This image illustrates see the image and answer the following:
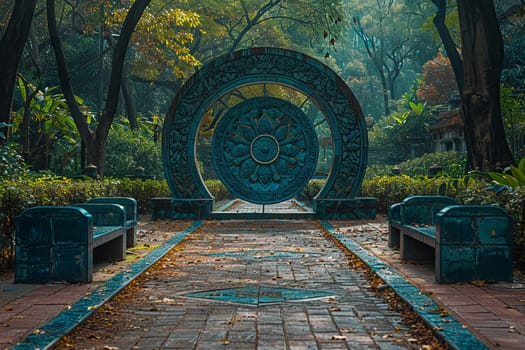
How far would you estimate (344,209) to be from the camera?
59.8 feet

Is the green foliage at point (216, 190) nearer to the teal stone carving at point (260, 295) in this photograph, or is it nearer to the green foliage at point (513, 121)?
the green foliage at point (513, 121)

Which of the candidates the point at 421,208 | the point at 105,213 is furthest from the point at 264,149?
the point at 105,213

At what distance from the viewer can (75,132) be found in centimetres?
2523

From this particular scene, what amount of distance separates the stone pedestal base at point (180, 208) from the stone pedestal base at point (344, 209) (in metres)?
2.95

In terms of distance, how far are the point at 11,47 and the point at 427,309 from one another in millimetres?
10601

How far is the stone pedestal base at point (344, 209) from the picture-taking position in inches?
717

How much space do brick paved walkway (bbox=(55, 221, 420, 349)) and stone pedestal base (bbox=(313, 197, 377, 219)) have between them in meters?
7.65

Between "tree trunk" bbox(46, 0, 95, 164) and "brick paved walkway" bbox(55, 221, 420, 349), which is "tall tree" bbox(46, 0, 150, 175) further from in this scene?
"brick paved walkway" bbox(55, 221, 420, 349)

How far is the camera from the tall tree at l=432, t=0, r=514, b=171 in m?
13.3

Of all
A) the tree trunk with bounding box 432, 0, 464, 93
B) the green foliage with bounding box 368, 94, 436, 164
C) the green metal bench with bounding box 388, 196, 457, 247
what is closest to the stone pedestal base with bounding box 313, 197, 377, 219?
the tree trunk with bounding box 432, 0, 464, 93

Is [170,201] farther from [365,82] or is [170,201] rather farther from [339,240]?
[365,82]

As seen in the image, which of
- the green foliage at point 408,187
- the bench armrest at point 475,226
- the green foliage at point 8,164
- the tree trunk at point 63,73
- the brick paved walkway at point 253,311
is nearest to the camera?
the brick paved walkway at point 253,311

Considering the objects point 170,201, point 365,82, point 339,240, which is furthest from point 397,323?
point 365,82

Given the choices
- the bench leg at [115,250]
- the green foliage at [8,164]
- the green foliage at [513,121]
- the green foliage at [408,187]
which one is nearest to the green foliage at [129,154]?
the green foliage at [408,187]
